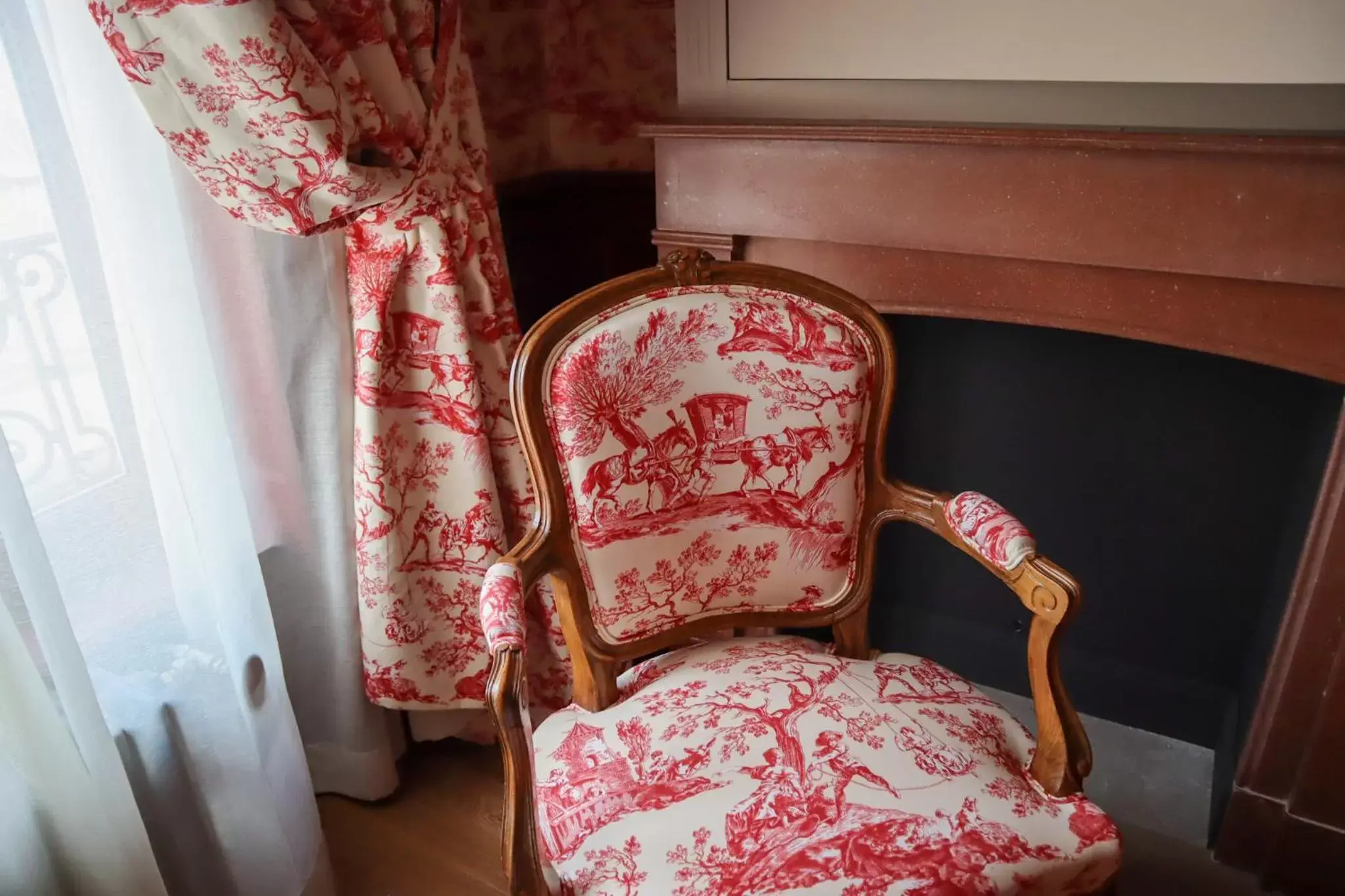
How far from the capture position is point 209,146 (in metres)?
0.89

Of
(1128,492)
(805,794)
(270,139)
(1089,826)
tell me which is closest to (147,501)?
(270,139)

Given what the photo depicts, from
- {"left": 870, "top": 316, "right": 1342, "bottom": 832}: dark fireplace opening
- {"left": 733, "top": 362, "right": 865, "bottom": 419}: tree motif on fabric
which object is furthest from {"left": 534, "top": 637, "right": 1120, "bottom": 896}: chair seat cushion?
{"left": 870, "top": 316, "right": 1342, "bottom": 832}: dark fireplace opening

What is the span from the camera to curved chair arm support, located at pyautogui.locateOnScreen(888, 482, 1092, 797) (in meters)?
0.87

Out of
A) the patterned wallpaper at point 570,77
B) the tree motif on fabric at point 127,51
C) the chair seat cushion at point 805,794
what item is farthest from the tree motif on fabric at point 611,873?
the patterned wallpaper at point 570,77

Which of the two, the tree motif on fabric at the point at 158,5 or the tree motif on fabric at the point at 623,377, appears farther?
the tree motif on fabric at the point at 623,377

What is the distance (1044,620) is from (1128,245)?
47 centimetres

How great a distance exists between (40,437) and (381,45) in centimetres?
53

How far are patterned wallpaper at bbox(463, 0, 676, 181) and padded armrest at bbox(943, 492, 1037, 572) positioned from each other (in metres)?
0.83

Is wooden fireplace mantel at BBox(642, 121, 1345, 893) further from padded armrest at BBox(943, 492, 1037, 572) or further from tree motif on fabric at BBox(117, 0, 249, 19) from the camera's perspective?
tree motif on fabric at BBox(117, 0, 249, 19)

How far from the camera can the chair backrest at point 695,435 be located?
974mm

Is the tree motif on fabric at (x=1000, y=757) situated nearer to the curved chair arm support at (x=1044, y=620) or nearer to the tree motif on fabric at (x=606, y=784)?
the curved chair arm support at (x=1044, y=620)

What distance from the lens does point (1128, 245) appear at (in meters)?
1.05

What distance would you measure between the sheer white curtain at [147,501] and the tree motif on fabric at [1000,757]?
32.2 inches

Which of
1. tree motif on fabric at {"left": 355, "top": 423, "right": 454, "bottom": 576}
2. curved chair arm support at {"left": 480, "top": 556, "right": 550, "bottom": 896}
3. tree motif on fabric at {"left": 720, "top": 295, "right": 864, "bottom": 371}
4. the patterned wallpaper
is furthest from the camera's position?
the patterned wallpaper
